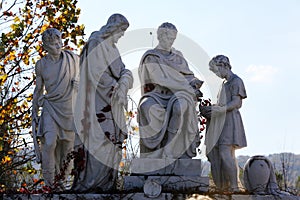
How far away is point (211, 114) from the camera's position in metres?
10.7

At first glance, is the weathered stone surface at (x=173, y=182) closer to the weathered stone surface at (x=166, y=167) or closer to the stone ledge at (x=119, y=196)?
the weathered stone surface at (x=166, y=167)

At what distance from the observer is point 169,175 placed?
999 cm

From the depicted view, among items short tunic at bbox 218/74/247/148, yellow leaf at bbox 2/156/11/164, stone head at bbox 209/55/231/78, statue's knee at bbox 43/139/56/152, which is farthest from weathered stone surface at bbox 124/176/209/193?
yellow leaf at bbox 2/156/11/164

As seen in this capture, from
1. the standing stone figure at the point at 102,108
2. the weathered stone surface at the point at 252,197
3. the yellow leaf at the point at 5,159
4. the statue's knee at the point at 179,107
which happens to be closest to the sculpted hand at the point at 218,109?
the statue's knee at the point at 179,107

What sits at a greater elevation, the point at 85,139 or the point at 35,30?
the point at 35,30

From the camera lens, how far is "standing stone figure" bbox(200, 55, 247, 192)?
1051 centimetres

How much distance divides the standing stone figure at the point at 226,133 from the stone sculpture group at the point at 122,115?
2 cm

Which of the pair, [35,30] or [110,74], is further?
[35,30]

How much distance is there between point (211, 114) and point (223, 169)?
894 millimetres

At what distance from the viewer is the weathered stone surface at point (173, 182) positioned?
32.3 feet

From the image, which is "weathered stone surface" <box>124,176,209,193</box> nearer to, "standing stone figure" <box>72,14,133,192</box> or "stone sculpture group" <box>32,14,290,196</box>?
"stone sculpture group" <box>32,14,290,196</box>

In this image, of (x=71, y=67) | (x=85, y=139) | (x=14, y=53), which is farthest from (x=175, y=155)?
(x=14, y=53)

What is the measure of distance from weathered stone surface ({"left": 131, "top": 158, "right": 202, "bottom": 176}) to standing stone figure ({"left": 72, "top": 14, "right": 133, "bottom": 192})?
35 cm

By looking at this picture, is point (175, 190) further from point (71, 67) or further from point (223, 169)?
point (71, 67)
